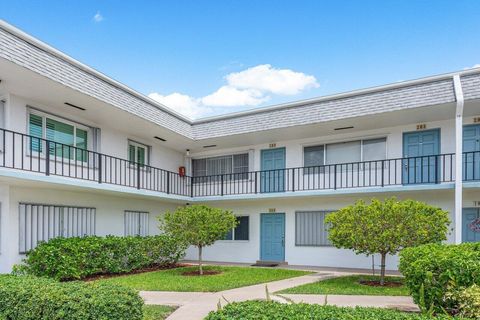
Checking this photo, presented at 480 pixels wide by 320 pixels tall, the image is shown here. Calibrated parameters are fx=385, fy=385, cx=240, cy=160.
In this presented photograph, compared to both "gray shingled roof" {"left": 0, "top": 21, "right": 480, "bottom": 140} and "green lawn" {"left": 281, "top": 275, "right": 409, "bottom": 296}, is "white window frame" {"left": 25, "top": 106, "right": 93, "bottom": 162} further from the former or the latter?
"green lawn" {"left": 281, "top": 275, "right": 409, "bottom": 296}

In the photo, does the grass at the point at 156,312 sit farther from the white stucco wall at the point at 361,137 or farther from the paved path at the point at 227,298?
the white stucco wall at the point at 361,137

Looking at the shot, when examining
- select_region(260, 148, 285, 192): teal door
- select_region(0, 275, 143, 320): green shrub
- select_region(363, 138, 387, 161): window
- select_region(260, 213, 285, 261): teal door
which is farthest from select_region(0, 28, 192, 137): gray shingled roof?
select_region(363, 138, 387, 161): window

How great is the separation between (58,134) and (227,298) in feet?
26.6

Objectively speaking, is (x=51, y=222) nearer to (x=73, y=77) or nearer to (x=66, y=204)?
(x=66, y=204)

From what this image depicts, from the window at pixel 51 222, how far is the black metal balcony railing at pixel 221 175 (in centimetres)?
118

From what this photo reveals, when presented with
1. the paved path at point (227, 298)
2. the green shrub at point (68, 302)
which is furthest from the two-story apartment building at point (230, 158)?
the green shrub at point (68, 302)

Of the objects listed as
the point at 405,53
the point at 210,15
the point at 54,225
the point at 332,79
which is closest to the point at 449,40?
the point at 405,53

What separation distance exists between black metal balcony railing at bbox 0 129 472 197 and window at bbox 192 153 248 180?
Result: 0.36m

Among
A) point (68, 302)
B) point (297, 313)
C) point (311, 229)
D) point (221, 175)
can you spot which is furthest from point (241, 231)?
point (297, 313)

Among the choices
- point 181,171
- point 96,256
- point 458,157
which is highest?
point 458,157

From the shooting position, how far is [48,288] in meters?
5.66

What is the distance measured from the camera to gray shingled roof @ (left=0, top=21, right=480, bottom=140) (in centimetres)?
1009

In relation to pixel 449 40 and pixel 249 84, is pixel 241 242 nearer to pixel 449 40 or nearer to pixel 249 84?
pixel 449 40

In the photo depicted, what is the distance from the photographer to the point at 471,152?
12.7 metres
